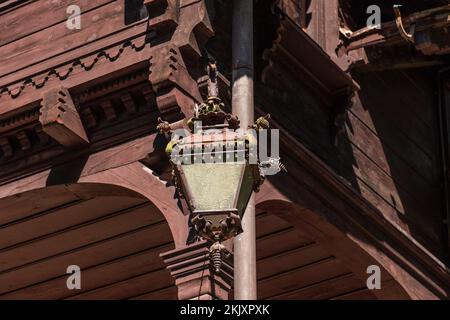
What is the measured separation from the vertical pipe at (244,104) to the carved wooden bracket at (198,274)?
11 cm

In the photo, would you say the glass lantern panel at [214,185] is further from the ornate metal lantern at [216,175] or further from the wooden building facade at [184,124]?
the wooden building facade at [184,124]

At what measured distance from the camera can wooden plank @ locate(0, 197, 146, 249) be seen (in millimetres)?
13906

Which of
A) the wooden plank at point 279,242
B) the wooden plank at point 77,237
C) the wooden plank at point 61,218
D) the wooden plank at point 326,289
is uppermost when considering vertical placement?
the wooden plank at point 61,218

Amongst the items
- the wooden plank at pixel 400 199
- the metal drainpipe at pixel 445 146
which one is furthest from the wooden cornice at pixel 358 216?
the metal drainpipe at pixel 445 146

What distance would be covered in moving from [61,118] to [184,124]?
1306 millimetres

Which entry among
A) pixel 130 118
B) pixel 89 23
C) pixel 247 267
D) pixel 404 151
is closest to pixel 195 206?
pixel 247 267

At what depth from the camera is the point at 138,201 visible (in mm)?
13914

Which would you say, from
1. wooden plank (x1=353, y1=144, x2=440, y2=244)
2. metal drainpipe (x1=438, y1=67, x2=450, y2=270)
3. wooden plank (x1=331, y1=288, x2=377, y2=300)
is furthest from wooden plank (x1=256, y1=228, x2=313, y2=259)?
metal drainpipe (x1=438, y1=67, x2=450, y2=270)

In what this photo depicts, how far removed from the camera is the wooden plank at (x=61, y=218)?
13906mm

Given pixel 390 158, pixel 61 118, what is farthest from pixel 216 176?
pixel 390 158

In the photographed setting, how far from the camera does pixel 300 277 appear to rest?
15344 millimetres

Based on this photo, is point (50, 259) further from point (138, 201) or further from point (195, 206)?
point (195, 206)

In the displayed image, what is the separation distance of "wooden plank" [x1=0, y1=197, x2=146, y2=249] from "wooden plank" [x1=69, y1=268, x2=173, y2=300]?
1.23m

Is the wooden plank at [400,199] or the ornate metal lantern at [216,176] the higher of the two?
the wooden plank at [400,199]
